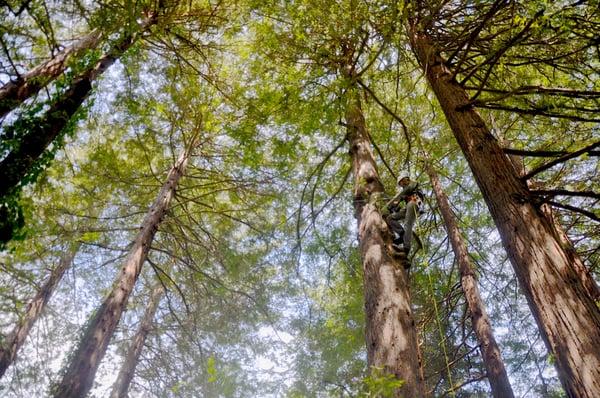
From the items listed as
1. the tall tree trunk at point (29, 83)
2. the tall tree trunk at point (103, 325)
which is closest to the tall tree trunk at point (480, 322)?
the tall tree trunk at point (103, 325)

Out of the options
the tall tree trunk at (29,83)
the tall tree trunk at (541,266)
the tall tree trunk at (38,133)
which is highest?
the tall tree trunk at (29,83)

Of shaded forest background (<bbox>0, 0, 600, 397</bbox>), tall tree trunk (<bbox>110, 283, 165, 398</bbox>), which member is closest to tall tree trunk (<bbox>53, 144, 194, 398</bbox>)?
shaded forest background (<bbox>0, 0, 600, 397</bbox>)

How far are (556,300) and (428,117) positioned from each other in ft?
20.8

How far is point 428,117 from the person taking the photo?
809 cm

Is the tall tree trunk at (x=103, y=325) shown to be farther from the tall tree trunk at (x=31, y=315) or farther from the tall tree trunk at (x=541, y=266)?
the tall tree trunk at (x=541, y=266)

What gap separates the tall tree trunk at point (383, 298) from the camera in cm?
263

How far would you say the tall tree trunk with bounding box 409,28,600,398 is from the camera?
2139mm

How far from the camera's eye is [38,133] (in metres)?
3.36

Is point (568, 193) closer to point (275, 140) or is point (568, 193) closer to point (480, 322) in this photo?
point (275, 140)

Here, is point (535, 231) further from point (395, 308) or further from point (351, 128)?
point (351, 128)

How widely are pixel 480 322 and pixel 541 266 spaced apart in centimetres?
426

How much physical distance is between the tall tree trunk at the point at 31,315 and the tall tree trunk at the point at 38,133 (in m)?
4.92

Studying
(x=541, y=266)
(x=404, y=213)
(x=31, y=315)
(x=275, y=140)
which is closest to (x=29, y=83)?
(x=275, y=140)

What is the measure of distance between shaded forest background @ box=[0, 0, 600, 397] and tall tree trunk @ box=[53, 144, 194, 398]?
0.05m
